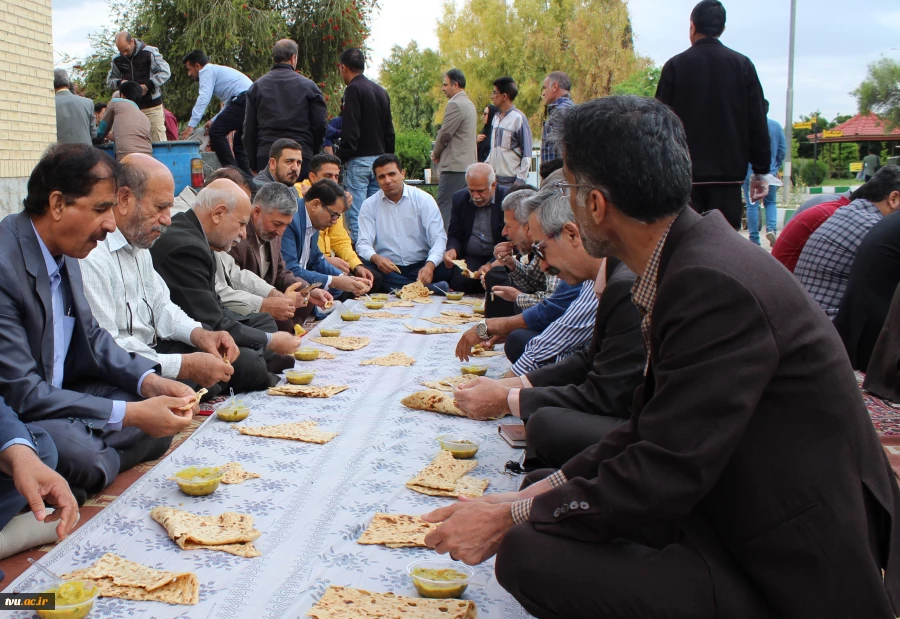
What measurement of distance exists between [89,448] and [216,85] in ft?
23.5

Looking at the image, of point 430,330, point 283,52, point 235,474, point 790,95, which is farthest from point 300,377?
point 790,95

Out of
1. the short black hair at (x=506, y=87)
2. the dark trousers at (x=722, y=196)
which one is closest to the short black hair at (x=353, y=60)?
the short black hair at (x=506, y=87)

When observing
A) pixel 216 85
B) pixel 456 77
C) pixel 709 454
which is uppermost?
pixel 456 77

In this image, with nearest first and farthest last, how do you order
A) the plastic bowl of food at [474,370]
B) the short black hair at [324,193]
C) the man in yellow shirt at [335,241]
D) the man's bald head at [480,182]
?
1. the plastic bowl of food at [474,370]
2. the short black hair at [324,193]
3. the man's bald head at [480,182]
4. the man in yellow shirt at [335,241]

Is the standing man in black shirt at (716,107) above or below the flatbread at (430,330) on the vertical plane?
above

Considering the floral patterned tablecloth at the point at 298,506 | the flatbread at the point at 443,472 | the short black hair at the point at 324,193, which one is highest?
the short black hair at the point at 324,193

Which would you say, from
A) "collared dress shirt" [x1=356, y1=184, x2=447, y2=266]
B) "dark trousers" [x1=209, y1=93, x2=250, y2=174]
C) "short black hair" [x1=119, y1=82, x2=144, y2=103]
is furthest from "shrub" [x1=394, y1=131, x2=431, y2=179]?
"collared dress shirt" [x1=356, y1=184, x2=447, y2=266]

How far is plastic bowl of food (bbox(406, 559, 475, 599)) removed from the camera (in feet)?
7.56

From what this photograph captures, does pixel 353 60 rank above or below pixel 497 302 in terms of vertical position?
above

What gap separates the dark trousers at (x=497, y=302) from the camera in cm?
629

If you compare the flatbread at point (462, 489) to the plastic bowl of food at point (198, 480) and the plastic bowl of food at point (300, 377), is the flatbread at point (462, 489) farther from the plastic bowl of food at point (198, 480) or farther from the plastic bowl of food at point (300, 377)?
the plastic bowl of food at point (300, 377)

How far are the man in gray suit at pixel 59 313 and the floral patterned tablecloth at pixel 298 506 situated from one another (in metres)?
0.25

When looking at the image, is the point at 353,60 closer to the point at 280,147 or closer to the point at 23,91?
the point at 280,147

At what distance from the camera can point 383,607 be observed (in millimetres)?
2240
